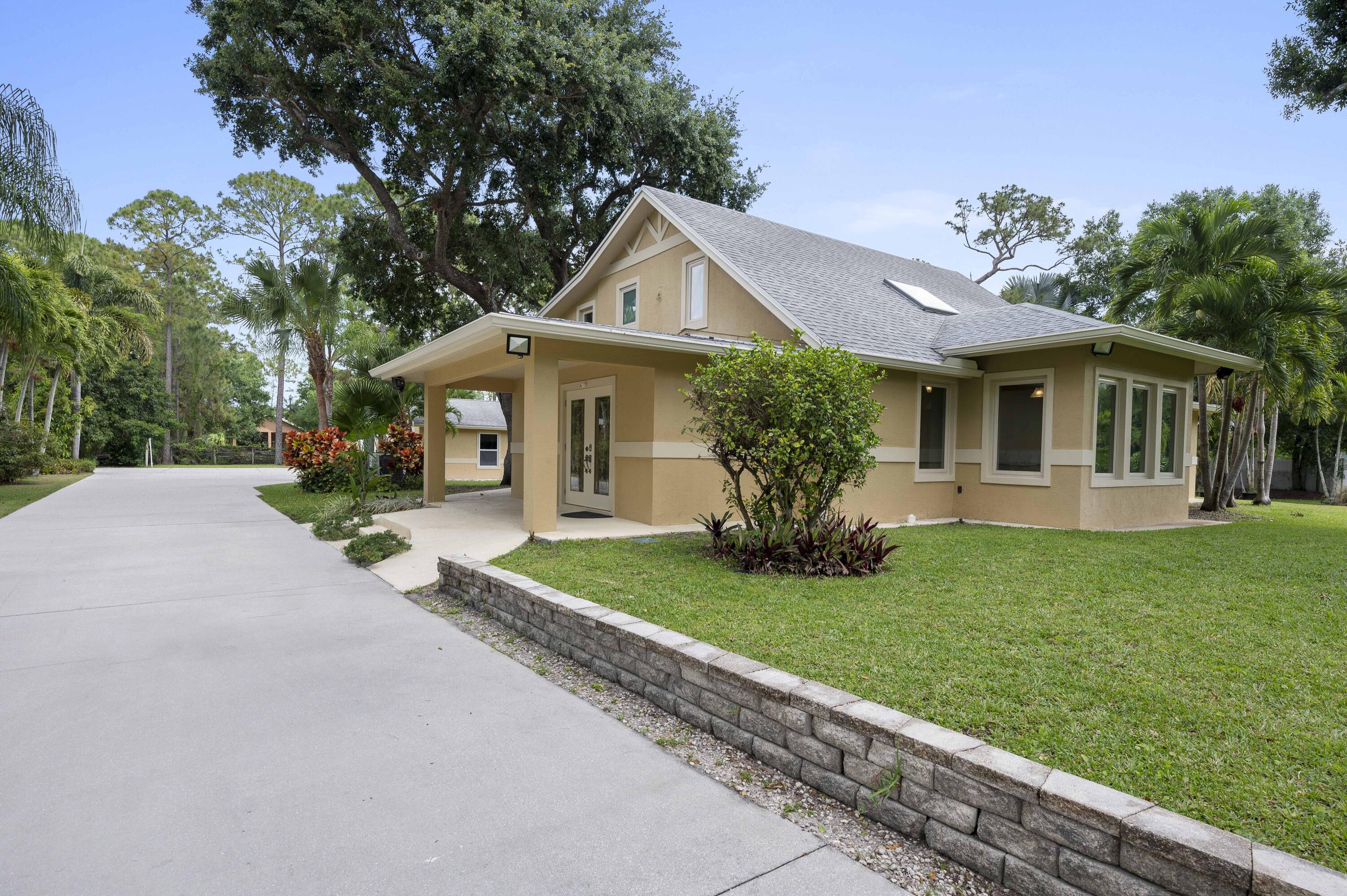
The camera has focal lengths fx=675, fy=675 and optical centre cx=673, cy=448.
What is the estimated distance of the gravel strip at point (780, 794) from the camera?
2328 mm

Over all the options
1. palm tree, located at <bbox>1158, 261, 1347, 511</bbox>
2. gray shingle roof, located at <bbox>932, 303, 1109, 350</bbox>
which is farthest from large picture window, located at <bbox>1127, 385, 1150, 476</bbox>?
palm tree, located at <bbox>1158, 261, 1347, 511</bbox>

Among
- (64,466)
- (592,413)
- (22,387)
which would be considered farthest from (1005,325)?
(64,466)

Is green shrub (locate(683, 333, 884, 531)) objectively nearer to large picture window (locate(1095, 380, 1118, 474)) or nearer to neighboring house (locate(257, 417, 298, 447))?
large picture window (locate(1095, 380, 1118, 474))

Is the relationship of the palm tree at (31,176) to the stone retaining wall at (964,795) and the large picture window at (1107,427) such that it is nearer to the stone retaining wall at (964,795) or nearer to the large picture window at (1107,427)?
the stone retaining wall at (964,795)

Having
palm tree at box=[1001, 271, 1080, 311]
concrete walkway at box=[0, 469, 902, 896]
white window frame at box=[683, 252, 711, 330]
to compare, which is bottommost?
concrete walkway at box=[0, 469, 902, 896]

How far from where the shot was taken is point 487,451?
91.2 ft

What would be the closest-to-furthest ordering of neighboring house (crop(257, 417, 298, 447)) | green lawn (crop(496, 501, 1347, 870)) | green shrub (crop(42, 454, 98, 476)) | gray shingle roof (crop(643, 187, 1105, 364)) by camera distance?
green lawn (crop(496, 501, 1347, 870))
gray shingle roof (crop(643, 187, 1105, 364))
green shrub (crop(42, 454, 98, 476))
neighboring house (crop(257, 417, 298, 447))

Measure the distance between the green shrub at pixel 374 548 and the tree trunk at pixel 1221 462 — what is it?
14.8m

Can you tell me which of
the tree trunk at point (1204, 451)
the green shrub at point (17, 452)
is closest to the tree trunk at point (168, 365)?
the green shrub at point (17, 452)

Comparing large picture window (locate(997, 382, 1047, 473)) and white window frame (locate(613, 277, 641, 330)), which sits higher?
white window frame (locate(613, 277, 641, 330))

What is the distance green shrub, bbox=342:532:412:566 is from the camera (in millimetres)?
7911

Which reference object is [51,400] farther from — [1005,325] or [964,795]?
[964,795]

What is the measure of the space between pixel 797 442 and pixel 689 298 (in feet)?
21.9

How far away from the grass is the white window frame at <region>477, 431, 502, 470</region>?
12438 mm
